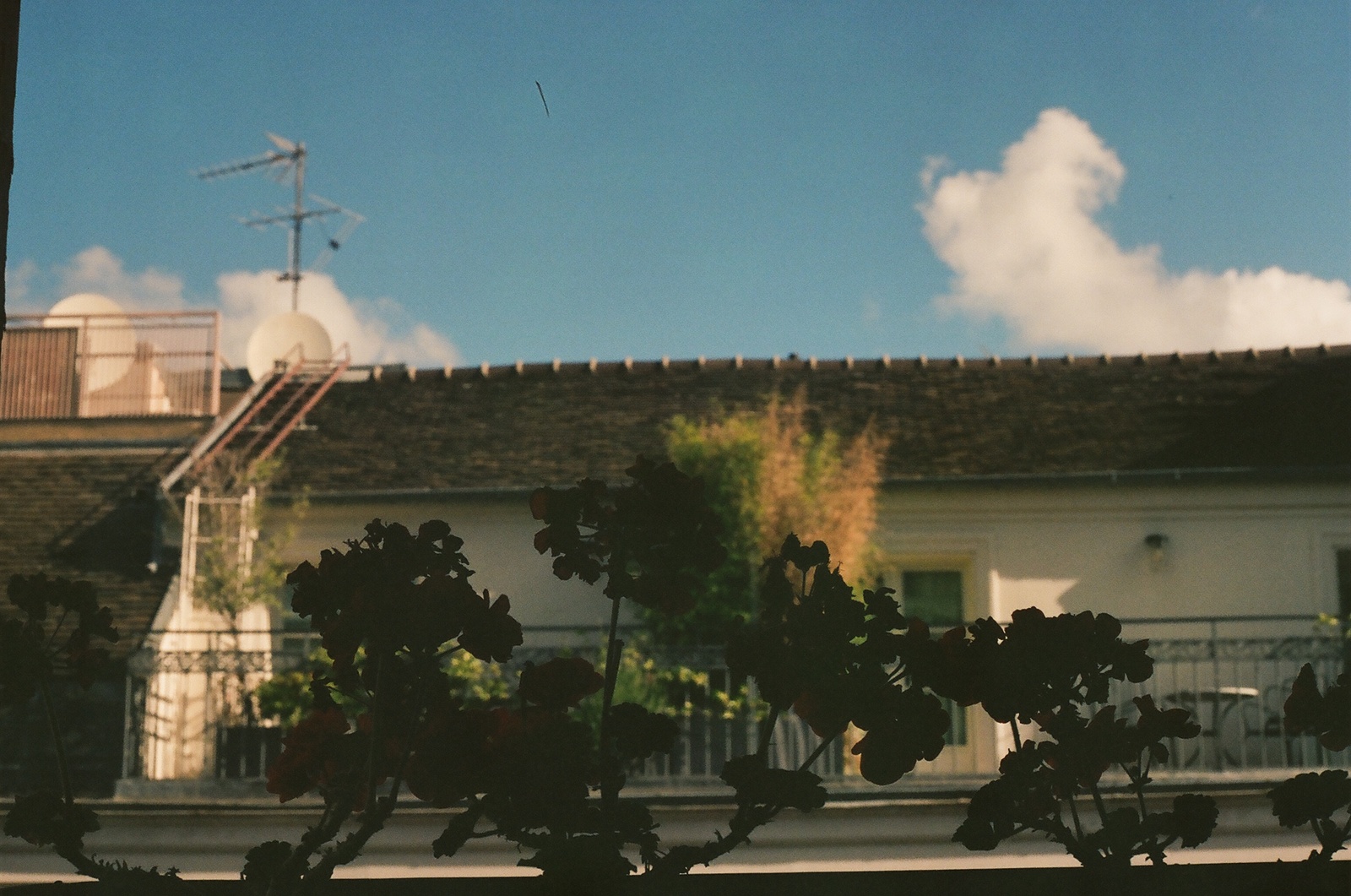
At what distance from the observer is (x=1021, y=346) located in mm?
11391

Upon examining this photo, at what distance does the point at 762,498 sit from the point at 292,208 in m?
6.01

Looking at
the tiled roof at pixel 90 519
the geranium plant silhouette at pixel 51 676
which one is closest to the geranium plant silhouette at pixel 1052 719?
the geranium plant silhouette at pixel 51 676

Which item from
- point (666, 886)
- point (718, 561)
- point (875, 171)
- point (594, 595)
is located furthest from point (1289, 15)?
point (594, 595)

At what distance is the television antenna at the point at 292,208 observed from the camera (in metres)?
10.9

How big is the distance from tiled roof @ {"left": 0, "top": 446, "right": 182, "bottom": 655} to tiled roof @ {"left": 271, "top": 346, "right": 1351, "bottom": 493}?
1.18 meters

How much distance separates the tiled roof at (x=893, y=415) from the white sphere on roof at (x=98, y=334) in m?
1.62

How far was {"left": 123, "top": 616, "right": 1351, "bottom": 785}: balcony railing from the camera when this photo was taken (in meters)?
7.19

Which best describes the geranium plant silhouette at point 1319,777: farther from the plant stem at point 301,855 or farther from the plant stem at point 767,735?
the plant stem at point 301,855

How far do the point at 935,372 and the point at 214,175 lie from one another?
639 cm

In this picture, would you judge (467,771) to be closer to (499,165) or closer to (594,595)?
(499,165)

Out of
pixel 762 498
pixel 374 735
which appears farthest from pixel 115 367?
pixel 374 735

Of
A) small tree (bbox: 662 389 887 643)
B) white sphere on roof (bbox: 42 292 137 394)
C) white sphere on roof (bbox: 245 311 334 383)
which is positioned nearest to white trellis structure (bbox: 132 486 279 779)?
white sphere on roof (bbox: 42 292 137 394)

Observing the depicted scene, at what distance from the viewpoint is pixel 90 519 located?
9836mm

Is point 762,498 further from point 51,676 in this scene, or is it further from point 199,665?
point 51,676
